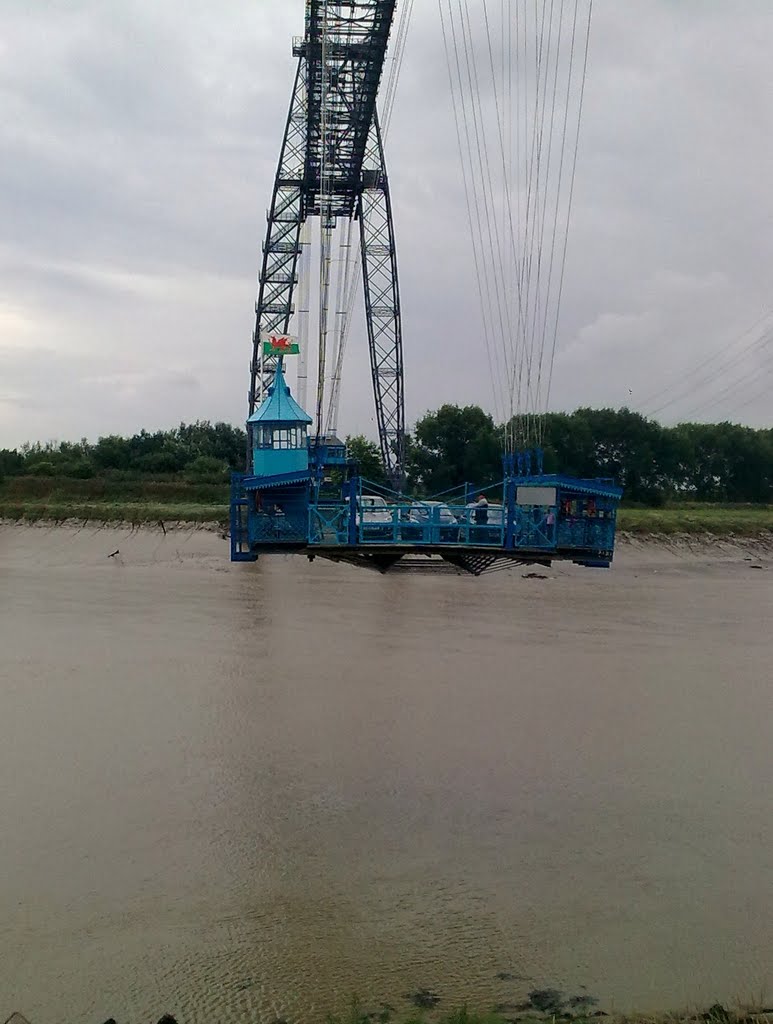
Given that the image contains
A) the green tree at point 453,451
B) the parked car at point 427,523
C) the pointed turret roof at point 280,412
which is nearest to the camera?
the parked car at point 427,523

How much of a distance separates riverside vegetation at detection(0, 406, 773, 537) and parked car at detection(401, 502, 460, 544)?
2578 centimetres

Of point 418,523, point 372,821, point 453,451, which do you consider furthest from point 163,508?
point 418,523

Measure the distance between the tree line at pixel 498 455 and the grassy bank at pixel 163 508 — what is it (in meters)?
2.10

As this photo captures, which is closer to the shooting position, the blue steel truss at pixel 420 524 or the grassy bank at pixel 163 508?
the blue steel truss at pixel 420 524

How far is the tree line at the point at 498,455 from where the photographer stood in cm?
4516

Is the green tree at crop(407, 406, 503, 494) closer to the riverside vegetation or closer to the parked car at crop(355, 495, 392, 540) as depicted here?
the riverside vegetation

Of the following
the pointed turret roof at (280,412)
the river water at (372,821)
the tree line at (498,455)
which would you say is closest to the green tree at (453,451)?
the tree line at (498,455)

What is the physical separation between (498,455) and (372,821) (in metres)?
30.5

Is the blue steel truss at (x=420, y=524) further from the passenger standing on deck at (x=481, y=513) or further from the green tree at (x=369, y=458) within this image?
the green tree at (x=369, y=458)

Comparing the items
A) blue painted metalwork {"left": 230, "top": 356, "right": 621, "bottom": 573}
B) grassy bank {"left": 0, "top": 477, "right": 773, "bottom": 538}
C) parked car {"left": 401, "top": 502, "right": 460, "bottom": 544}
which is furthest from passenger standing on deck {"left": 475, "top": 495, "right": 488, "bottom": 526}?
grassy bank {"left": 0, "top": 477, "right": 773, "bottom": 538}

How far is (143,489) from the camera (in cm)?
5316

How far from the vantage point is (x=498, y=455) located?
4181cm

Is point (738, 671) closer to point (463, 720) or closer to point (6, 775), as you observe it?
point (463, 720)

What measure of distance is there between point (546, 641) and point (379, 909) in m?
14.9
